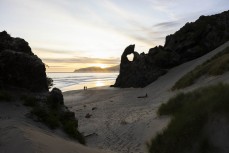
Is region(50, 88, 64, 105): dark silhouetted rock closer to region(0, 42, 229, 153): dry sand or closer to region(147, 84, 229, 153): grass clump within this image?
region(0, 42, 229, 153): dry sand

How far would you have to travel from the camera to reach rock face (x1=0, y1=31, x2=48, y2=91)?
10664 millimetres

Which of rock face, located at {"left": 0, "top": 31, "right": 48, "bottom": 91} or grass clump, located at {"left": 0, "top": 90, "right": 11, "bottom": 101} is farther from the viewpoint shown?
rock face, located at {"left": 0, "top": 31, "right": 48, "bottom": 91}

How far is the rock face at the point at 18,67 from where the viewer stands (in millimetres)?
10664

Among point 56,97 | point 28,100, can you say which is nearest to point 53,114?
point 28,100

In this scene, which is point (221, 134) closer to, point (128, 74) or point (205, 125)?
point (205, 125)

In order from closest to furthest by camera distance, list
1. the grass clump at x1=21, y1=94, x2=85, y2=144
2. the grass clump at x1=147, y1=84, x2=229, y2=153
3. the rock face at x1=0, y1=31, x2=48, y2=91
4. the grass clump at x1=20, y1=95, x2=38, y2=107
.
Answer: the grass clump at x1=147, y1=84, x2=229, y2=153, the grass clump at x1=21, y1=94, x2=85, y2=144, the grass clump at x1=20, y1=95, x2=38, y2=107, the rock face at x1=0, y1=31, x2=48, y2=91

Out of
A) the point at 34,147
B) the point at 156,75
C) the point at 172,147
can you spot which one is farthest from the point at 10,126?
the point at 156,75

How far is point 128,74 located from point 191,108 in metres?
34.6

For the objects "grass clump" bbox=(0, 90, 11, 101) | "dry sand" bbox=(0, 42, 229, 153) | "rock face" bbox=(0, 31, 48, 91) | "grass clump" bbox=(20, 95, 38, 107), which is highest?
"rock face" bbox=(0, 31, 48, 91)

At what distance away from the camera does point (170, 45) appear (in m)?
44.1

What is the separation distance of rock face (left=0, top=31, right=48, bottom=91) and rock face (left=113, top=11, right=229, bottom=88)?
94.5 feet

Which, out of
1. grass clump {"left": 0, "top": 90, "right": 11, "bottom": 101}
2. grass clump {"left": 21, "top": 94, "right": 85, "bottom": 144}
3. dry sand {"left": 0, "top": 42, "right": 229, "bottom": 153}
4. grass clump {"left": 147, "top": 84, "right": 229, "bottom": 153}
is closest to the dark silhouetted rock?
grass clump {"left": 21, "top": 94, "right": 85, "bottom": 144}

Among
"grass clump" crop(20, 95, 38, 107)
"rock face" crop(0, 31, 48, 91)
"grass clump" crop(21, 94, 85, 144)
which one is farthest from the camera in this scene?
"rock face" crop(0, 31, 48, 91)

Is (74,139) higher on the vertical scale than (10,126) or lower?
lower
